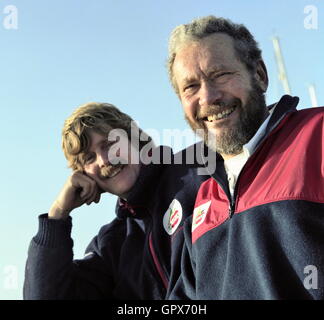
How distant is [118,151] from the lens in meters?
2.75

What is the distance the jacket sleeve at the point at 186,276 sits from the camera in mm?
2108

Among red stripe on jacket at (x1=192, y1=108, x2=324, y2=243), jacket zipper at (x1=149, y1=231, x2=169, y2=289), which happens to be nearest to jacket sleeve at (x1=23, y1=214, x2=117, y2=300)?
jacket zipper at (x1=149, y1=231, x2=169, y2=289)

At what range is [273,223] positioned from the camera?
5.47ft

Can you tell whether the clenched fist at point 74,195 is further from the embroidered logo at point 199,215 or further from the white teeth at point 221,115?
the white teeth at point 221,115

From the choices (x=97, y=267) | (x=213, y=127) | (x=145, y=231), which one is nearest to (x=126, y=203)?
(x=145, y=231)

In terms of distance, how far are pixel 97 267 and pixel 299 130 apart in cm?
161

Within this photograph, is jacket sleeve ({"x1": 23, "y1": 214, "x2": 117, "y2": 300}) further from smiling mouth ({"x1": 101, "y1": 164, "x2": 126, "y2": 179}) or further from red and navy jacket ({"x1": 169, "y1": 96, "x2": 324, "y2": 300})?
red and navy jacket ({"x1": 169, "y1": 96, "x2": 324, "y2": 300})

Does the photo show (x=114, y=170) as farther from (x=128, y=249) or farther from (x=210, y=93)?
(x=210, y=93)

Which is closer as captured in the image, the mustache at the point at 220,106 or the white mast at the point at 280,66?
the mustache at the point at 220,106

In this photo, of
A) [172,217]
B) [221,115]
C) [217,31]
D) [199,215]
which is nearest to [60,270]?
[172,217]

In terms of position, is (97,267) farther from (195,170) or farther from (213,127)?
(213,127)

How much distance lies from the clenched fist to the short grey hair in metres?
0.88

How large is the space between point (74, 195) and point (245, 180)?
1.36 metres

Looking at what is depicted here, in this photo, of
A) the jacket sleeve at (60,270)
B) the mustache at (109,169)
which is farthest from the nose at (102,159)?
the jacket sleeve at (60,270)
